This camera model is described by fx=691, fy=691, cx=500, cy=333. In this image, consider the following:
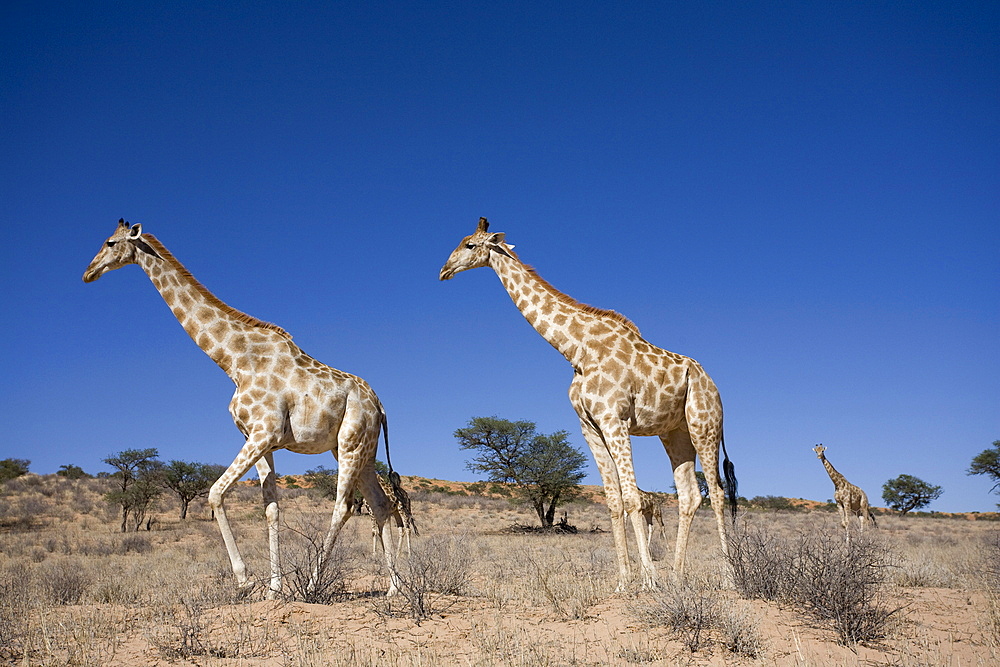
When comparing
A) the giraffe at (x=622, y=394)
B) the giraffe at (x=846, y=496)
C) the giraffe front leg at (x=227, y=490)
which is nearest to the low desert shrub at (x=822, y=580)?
the giraffe at (x=622, y=394)

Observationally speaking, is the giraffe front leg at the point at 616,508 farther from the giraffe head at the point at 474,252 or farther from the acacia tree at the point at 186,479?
the acacia tree at the point at 186,479

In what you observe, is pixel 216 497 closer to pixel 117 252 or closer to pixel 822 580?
pixel 117 252

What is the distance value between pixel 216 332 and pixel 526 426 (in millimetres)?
27905

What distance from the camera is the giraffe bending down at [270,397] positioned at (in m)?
8.16

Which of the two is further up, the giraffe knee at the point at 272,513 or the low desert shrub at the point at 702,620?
the giraffe knee at the point at 272,513

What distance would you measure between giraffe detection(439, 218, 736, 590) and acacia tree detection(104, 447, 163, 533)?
22696 millimetres

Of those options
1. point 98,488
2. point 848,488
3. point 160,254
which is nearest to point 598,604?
point 160,254

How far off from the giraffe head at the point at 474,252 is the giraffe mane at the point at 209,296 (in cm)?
245

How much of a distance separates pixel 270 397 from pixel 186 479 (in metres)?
26.3

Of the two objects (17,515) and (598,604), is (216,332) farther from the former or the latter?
(17,515)

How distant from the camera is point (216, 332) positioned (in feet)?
29.5

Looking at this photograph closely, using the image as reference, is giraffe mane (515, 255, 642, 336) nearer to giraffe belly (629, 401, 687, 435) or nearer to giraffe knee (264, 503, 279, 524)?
giraffe belly (629, 401, 687, 435)

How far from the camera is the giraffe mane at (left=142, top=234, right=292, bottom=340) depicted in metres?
9.20

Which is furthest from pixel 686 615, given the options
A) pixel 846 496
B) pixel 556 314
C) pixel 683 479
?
pixel 846 496
